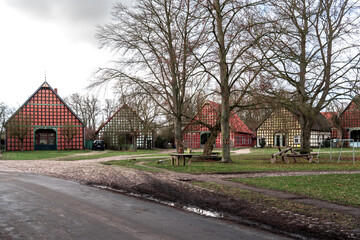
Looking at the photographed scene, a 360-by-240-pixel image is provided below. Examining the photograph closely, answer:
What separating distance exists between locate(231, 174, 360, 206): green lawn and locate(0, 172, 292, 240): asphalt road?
386cm

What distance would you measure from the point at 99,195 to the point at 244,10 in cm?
1265

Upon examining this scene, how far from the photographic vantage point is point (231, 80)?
66.6ft

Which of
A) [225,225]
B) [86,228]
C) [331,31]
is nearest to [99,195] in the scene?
[86,228]

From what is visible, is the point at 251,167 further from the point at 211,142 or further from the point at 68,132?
the point at 68,132

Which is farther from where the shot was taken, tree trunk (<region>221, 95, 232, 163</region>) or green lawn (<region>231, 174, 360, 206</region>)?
tree trunk (<region>221, 95, 232, 163</region>)

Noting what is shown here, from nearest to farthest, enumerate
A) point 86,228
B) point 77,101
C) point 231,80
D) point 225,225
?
point 86,228 → point 225,225 → point 231,80 → point 77,101

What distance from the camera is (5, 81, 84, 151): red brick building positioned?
44656 millimetres

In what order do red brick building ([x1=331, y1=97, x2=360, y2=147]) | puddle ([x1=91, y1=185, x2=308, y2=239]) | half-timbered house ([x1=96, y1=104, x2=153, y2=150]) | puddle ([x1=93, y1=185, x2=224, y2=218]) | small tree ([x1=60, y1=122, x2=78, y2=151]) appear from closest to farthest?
puddle ([x1=91, y1=185, x2=308, y2=239]) < puddle ([x1=93, y1=185, x2=224, y2=218]) < small tree ([x1=60, y1=122, x2=78, y2=151]) < half-timbered house ([x1=96, y1=104, x2=153, y2=150]) < red brick building ([x1=331, y1=97, x2=360, y2=147])

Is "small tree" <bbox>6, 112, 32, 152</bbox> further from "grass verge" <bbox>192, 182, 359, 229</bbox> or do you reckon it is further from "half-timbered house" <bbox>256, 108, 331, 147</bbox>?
"grass verge" <bbox>192, 182, 359, 229</bbox>

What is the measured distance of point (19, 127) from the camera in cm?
4291

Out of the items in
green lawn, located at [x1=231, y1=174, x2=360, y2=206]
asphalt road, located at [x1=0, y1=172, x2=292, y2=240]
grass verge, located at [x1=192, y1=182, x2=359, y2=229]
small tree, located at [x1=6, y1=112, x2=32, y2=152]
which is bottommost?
green lawn, located at [x1=231, y1=174, x2=360, y2=206]

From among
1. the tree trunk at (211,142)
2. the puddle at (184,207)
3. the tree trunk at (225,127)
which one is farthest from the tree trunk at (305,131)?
the puddle at (184,207)

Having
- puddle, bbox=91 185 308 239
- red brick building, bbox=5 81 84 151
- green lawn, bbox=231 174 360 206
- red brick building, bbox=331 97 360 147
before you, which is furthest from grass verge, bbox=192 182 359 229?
red brick building, bbox=331 97 360 147

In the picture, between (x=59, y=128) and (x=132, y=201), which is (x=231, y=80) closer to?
(x=132, y=201)
